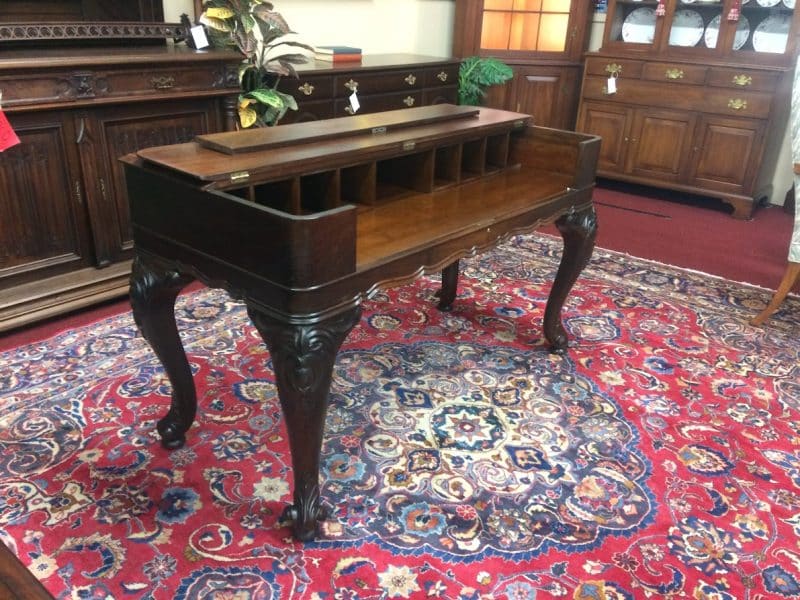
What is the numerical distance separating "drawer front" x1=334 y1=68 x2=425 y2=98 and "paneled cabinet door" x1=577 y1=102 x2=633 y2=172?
1394 millimetres

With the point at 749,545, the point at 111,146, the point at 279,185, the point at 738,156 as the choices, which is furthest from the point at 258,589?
the point at 738,156

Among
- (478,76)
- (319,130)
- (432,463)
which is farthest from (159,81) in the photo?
(478,76)

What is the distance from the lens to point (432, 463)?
2.00 m

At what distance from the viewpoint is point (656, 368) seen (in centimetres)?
259

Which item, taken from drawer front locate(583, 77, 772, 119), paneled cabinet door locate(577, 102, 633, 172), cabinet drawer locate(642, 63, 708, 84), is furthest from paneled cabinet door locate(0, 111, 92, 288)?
cabinet drawer locate(642, 63, 708, 84)

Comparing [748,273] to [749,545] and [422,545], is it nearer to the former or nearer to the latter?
[749,545]

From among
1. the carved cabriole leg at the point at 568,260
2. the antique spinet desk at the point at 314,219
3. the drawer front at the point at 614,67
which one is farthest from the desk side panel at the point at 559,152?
the drawer front at the point at 614,67

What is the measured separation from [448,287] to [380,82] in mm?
1679

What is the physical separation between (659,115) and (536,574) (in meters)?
3.90

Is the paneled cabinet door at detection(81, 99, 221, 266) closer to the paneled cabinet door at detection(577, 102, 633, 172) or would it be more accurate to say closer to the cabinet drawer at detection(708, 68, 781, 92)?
the paneled cabinet door at detection(577, 102, 633, 172)

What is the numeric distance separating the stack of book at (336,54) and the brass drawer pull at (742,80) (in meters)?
2.45

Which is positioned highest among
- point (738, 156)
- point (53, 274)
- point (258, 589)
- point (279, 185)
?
point (279, 185)

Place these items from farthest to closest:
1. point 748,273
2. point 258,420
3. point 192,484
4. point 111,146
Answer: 1. point 748,273
2. point 111,146
3. point 258,420
4. point 192,484

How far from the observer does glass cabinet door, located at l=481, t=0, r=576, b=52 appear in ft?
16.3
